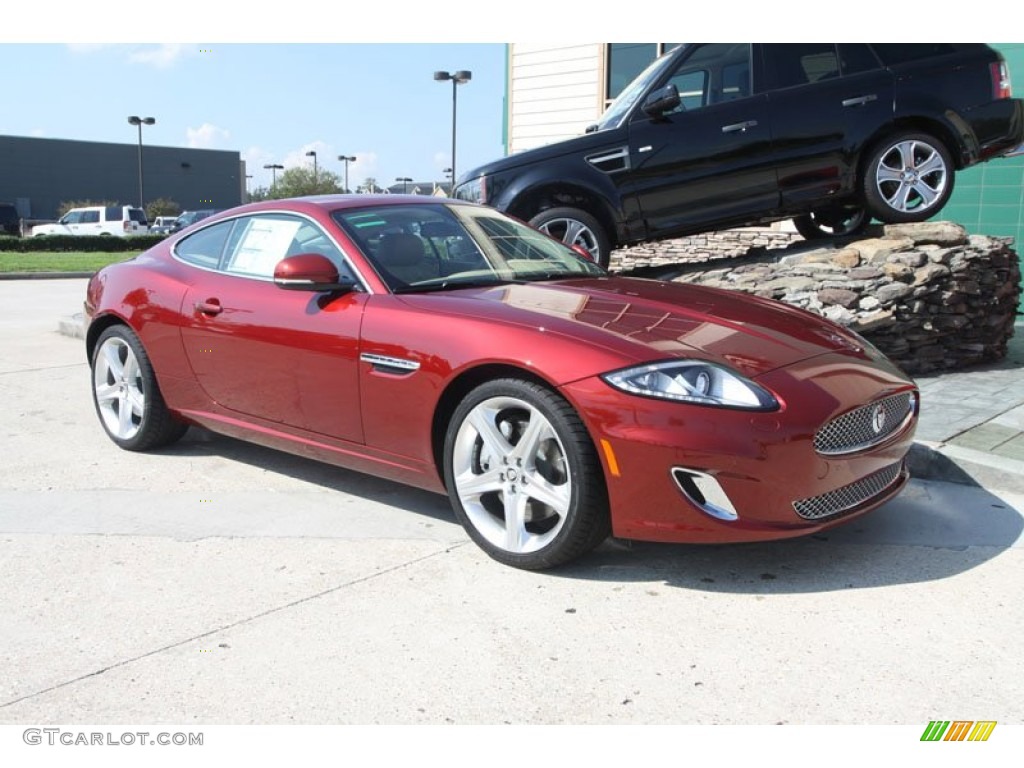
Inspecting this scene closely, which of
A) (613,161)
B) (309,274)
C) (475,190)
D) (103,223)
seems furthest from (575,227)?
(103,223)

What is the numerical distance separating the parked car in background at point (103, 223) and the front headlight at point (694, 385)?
39241mm

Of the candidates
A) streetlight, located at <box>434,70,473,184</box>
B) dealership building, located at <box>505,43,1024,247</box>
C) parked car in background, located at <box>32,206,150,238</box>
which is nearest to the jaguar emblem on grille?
dealership building, located at <box>505,43,1024,247</box>

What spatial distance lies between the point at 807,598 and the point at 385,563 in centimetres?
155

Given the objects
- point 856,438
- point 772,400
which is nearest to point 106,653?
point 772,400

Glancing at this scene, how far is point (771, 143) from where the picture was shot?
24.2ft

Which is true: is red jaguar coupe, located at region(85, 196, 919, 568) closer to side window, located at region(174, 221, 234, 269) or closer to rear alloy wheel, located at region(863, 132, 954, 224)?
side window, located at region(174, 221, 234, 269)

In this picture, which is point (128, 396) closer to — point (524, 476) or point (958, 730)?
point (524, 476)

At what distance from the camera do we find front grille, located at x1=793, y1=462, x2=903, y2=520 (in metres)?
3.47

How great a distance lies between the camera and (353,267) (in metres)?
4.31

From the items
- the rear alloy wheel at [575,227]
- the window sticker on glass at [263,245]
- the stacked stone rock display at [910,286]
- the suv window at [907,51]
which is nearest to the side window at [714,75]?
the suv window at [907,51]

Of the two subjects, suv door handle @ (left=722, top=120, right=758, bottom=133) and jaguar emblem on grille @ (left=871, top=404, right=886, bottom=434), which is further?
suv door handle @ (left=722, top=120, right=758, bottom=133)

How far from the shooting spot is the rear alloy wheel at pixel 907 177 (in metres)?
7.31

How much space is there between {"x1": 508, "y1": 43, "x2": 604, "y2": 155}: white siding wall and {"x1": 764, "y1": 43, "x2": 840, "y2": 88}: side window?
6167 mm
